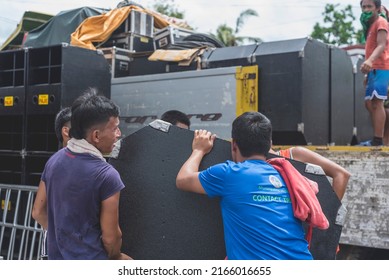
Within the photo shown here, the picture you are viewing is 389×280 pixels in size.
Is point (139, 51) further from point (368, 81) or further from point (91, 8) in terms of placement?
point (368, 81)

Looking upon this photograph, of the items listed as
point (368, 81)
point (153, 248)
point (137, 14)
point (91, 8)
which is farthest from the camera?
point (91, 8)

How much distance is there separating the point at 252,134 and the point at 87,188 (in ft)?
2.45

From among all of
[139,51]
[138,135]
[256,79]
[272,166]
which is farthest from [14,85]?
[272,166]

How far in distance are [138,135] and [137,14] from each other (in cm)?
473

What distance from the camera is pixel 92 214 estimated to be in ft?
7.41

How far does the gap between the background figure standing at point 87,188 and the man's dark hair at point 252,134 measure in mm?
563

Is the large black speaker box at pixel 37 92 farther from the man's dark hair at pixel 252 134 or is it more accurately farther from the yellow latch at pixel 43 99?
the man's dark hair at pixel 252 134

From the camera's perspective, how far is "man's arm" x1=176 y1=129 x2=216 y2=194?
2.21 m

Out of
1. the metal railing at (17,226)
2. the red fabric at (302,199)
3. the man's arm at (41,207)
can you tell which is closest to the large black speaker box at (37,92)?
the metal railing at (17,226)

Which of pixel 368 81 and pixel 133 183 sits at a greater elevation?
pixel 368 81

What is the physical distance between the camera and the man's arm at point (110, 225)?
2243 mm

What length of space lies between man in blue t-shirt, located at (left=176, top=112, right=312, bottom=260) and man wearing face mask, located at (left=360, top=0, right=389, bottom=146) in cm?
274

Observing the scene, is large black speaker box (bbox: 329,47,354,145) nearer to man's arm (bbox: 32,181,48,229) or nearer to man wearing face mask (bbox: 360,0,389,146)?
man wearing face mask (bbox: 360,0,389,146)

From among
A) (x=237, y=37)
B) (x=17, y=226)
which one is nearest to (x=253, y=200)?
(x=17, y=226)
